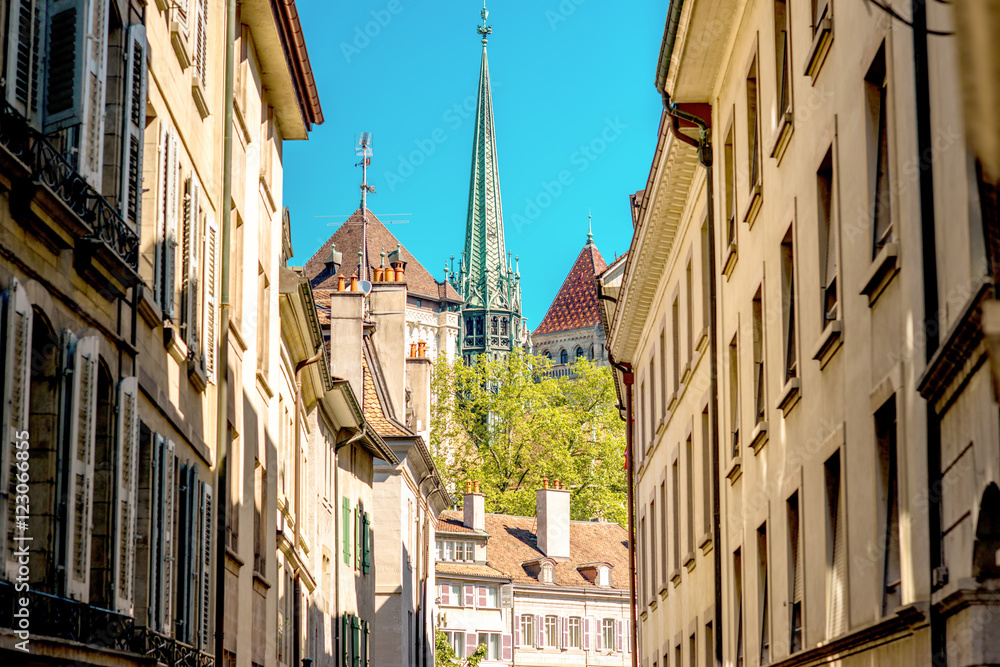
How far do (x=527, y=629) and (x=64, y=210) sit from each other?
7569 cm

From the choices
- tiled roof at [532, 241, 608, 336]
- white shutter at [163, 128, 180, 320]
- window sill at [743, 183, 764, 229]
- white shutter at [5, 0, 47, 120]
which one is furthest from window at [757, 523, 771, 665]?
tiled roof at [532, 241, 608, 336]

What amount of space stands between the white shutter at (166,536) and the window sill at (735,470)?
7078 millimetres

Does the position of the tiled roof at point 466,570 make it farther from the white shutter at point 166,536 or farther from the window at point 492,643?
the white shutter at point 166,536

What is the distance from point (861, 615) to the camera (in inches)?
380

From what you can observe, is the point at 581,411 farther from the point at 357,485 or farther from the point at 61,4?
the point at 61,4

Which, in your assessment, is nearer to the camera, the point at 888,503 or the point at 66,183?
the point at 66,183

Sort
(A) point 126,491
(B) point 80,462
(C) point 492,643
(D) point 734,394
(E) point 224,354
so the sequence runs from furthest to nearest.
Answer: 1. (C) point 492,643
2. (D) point 734,394
3. (E) point 224,354
4. (A) point 126,491
5. (B) point 80,462

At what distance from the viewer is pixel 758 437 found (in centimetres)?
1492

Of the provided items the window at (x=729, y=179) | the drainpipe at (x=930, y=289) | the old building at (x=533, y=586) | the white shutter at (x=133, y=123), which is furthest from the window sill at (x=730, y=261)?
the old building at (x=533, y=586)

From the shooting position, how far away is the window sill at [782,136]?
13.1m

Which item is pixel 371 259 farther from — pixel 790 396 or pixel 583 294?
pixel 790 396

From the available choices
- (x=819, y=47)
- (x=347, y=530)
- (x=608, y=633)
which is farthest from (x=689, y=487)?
(x=608, y=633)

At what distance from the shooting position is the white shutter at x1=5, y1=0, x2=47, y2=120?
297 inches

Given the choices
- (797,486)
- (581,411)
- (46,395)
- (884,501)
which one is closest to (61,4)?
(46,395)
